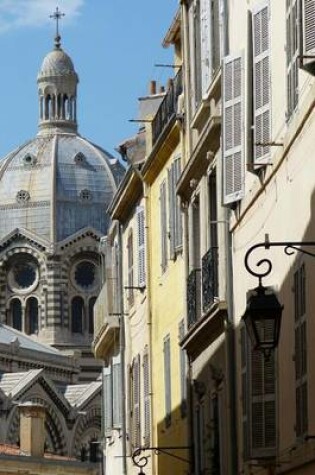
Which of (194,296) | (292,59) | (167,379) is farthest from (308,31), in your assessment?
(167,379)

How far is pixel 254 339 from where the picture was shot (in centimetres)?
1441

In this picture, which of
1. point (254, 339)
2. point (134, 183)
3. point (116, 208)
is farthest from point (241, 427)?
point (116, 208)

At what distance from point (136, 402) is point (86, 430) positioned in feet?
248

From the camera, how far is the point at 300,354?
635 inches

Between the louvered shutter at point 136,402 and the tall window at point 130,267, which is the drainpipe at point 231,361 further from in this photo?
the tall window at point 130,267

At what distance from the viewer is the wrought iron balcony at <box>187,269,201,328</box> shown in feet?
75.4

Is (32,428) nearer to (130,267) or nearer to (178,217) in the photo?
(130,267)

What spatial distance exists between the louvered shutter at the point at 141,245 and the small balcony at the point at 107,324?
382cm

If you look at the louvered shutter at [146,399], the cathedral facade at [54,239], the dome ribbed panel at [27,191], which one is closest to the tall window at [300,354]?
the louvered shutter at [146,399]

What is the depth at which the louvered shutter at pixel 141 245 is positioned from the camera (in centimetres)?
3009

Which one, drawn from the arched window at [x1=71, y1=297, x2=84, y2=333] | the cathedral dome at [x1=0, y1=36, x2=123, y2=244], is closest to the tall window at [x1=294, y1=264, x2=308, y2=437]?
the cathedral dome at [x1=0, y1=36, x2=123, y2=244]

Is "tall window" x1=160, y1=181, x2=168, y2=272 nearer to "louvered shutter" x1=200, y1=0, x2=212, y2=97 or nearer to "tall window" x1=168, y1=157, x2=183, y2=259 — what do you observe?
"tall window" x1=168, y1=157, x2=183, y2=259

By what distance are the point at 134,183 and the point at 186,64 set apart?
22.3ft

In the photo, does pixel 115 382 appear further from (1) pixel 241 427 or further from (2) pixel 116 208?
(1) pixel 241 427
